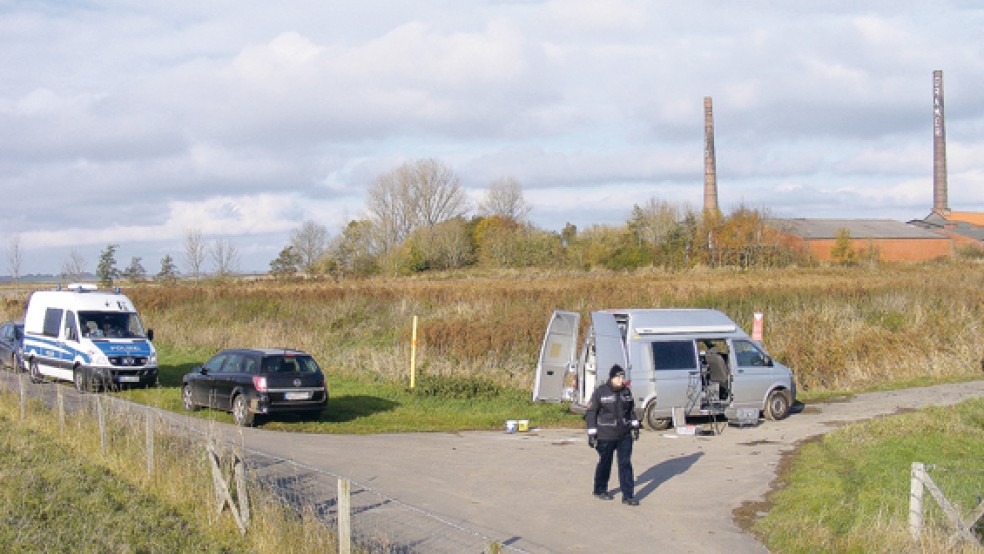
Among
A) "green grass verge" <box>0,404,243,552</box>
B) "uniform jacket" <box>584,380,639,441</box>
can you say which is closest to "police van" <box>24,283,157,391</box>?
"green grass verge" <box>0,404,243,552</box>

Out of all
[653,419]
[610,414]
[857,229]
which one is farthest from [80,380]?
[857,229]

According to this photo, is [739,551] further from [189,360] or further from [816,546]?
[189,360]

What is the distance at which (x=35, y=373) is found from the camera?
26047 mm

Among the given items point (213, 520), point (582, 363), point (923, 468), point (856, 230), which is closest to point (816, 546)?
point (923, 468)

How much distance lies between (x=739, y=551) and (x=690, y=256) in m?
62.5

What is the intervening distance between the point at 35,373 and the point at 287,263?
143ft

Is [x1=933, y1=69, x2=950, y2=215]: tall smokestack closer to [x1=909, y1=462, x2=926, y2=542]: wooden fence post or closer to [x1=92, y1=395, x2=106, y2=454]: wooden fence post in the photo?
[x1=909, y1=462, x2=926, y2=542]: wooden fence post

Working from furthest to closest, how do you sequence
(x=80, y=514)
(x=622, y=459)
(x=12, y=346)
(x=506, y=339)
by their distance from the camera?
(x=12, y=346)
(x=506, y=339)
(x=622, y=459)
(x=80, y=514)

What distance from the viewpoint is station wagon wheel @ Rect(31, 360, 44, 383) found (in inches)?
1021

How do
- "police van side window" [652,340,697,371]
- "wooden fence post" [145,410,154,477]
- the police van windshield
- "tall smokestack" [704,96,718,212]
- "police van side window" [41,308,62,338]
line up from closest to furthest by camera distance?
"wooden fence post" [145,410,154,477], "police van side window" [652,340,697,371], the police van windshield, "police van side window" [41,308,62,338], "tall smokestack" [704,96,718,212]

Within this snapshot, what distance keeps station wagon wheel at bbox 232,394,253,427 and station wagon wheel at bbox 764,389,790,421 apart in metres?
10.7

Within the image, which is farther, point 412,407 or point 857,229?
point 857,229

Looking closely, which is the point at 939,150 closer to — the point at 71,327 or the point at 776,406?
the point at 776,406

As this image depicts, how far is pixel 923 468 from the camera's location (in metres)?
8.57
